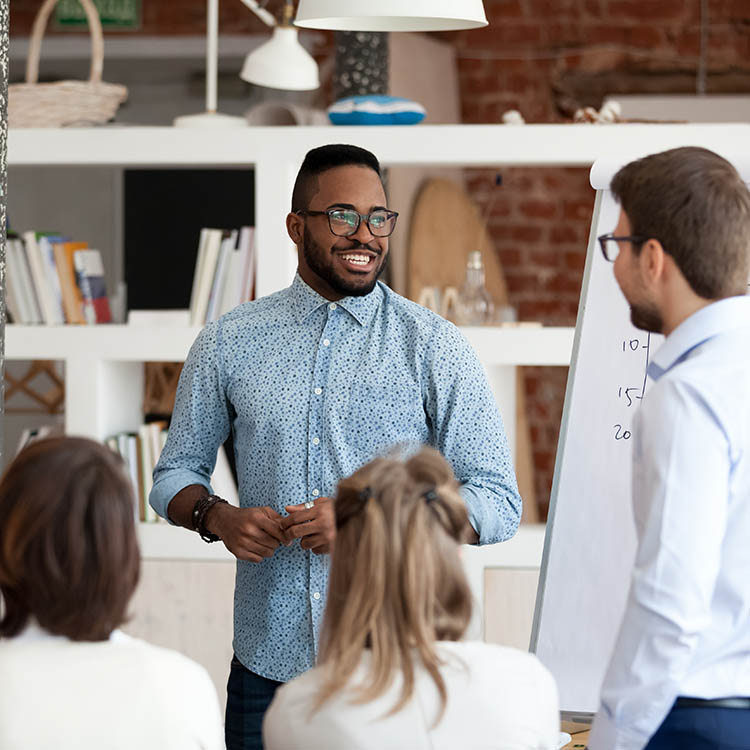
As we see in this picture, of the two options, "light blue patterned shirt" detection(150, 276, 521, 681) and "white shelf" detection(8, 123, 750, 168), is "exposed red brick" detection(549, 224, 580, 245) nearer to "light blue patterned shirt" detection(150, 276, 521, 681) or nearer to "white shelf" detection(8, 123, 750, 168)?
"white shelf" detection(8, 123, 750, 168)

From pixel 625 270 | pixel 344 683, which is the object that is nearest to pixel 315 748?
pixel 344 683

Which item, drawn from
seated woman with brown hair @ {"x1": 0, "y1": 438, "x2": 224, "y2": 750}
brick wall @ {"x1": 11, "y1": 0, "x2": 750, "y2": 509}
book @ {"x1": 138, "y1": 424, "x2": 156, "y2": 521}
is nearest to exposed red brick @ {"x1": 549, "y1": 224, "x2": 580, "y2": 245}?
brick wall @ {"x1": 11, "y1": 0, "x2": 750, "y2": 509}

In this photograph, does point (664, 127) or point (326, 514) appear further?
point (664, 127)

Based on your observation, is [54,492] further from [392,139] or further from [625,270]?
[392,139]

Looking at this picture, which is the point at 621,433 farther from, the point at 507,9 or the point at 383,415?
the point at 507,9

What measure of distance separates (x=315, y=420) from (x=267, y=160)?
1596 mm

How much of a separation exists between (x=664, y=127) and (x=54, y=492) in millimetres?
2369

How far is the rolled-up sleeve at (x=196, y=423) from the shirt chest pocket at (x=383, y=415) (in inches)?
9.1

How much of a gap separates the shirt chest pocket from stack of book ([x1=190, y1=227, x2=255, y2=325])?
155 cm

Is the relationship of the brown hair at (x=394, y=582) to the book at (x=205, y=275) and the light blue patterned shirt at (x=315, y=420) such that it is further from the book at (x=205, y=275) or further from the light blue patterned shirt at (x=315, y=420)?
the book at (x=205, y=275)

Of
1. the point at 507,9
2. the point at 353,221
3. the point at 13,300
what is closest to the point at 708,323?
the point at 353,221

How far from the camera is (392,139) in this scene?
325cm

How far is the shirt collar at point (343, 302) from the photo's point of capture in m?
1.93

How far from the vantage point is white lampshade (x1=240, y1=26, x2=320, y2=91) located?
3391 mm
